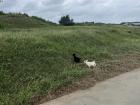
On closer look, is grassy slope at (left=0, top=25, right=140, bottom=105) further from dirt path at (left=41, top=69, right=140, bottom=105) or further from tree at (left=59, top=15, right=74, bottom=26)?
tree at (left=59, top=15, right=74, bottom=26)

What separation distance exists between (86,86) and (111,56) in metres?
5.64

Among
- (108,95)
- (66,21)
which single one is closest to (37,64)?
(108,95)

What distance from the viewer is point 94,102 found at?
9008mm

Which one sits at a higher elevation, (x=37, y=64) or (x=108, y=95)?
(x=37, y=64)

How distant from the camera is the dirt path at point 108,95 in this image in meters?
9.01

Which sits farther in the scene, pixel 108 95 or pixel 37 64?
pixel 37 64

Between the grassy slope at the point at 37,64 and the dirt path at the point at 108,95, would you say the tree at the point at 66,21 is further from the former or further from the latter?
the dirt path at the point at 108,95

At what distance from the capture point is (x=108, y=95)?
32.0 ft

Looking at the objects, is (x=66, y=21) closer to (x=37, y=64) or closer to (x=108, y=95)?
(x=37, y=64)

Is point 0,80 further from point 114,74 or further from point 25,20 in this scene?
point 25,20

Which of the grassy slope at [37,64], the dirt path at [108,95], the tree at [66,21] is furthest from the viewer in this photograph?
the tree at [66,21]

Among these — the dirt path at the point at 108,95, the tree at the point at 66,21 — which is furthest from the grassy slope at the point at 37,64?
the tree at the point at 66,21

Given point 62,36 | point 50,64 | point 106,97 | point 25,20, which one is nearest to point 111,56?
point 62,36

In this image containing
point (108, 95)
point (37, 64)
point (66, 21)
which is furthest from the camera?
point (66, 21)
